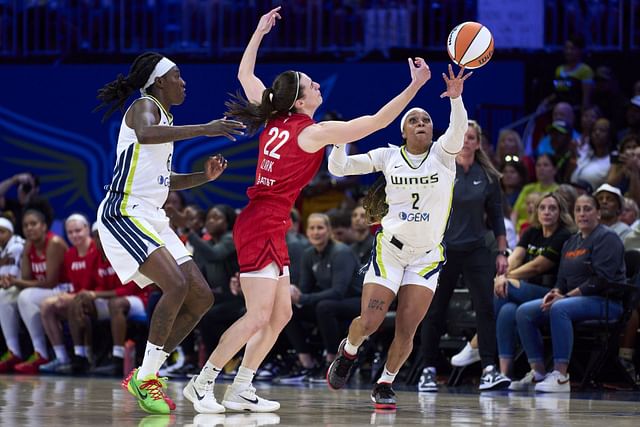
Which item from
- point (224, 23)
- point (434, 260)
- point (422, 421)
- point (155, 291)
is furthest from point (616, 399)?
point (224, 23)

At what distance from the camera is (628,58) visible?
49.0 feet

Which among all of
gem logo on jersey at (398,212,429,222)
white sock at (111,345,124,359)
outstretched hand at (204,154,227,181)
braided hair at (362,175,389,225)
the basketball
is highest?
the basketball

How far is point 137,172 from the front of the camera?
7.41 meters

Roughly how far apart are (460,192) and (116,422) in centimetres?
449

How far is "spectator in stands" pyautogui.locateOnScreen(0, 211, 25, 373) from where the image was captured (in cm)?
1336

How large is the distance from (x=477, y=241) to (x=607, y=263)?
1.14 m

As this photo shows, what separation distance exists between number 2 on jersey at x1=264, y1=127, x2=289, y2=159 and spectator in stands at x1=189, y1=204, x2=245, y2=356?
4.82m

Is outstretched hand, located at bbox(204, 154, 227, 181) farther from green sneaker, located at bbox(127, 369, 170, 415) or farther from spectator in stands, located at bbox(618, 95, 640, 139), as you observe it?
spectator in stands, located at bbox(618, 95, 640, 139)

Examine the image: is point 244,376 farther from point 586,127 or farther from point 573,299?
point 586,127

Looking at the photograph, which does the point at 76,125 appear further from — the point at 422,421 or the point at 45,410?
the point at 422,421

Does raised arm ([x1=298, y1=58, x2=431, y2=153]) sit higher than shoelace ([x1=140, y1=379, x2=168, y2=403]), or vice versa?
raised arm ([x1=298, y1=58, x2=431, y2=153])

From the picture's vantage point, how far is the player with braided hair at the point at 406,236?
812 centimetres

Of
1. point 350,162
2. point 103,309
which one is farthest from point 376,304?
point 103,309

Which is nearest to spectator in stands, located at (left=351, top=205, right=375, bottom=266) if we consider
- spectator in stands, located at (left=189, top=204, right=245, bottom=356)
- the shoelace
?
spectator in stands, located at (left=189, top=204, right=245, bottom=356)
